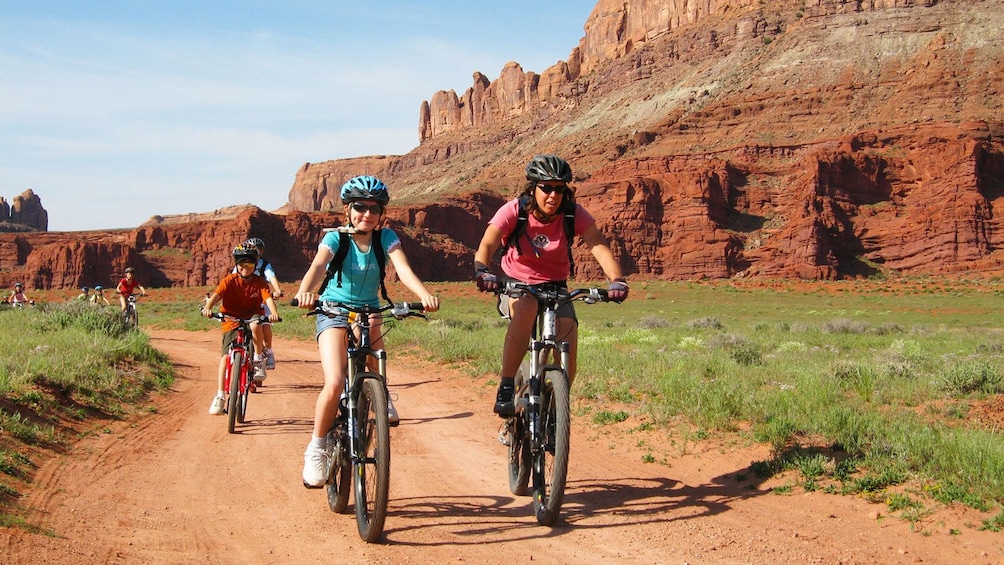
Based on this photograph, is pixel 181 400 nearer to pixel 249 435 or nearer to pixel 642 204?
pixel 249 435

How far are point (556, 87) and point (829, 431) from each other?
176m

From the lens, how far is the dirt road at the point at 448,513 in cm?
477

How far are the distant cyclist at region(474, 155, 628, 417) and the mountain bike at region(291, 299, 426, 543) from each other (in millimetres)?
812

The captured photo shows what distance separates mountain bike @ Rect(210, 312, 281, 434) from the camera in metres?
9.01

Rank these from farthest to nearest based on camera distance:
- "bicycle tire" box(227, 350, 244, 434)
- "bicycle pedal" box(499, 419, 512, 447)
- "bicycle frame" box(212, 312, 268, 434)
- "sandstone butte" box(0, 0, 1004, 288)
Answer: "sandstone butte" box(0, 0, 1004, 288) < "bicycle frame" box(212, 312, 268, 434) < "bicycle tire" box(227, 350, 244, 434) < "bicycle pedal" box(499, 419, 512, 447)

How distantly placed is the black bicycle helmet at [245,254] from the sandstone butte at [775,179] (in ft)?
238

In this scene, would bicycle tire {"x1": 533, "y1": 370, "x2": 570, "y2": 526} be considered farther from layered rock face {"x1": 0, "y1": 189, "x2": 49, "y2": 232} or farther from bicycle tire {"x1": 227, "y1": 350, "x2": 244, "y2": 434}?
layered rock face {"x1": 0, "y1": 189, "x2": 49, "y2": 232}

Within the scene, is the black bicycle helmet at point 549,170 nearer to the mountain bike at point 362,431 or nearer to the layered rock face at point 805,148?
the mountain bike at point 362,431

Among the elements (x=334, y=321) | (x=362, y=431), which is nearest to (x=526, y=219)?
(x=334, y=321)

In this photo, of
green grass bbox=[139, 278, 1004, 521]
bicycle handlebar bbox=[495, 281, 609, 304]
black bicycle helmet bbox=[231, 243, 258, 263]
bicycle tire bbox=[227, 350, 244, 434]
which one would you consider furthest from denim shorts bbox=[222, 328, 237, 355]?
bicycle handlebar bbox=[495, 281, 609, 304]

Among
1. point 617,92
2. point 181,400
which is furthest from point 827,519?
point 617,92

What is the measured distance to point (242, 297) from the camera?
10.1 metres

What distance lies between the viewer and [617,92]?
136875 mm

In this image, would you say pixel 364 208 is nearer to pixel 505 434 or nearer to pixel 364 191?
pixel 364 191
